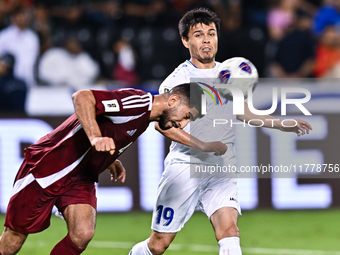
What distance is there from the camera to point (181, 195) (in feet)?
16.2

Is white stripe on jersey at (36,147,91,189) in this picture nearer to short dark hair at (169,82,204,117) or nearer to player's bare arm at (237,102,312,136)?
short dark hair at (169,82,204,117)

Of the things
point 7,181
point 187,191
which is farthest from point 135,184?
point 187,191

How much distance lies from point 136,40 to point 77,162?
5.95 metres

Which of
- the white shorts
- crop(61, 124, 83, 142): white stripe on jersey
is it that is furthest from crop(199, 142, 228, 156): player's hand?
crop(61, 124, 83, 142): white stripe on jersey

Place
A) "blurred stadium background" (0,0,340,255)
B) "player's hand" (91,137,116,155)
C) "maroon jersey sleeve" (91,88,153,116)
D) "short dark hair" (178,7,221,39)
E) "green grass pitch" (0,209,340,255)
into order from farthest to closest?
"blurred stadium background" (0,0,340,255) → "green grass pitch" (0,209,340,255) → "short dark hair" (178,7,221,39) → "maroon jersey sleeve" (91,88,153,116) → "player's hand" (91,137,116,155)

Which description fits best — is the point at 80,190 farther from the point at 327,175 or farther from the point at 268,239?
the point at 327,175

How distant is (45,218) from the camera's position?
184 inches

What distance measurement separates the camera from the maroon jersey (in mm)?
4285

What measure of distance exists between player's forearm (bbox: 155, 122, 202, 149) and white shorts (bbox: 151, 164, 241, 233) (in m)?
0.26

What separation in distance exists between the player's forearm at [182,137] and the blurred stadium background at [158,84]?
2.05 metres

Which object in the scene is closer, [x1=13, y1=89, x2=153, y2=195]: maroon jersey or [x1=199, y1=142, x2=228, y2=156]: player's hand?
[x1=13, y1=89, x2=153, y2=195]: maroon jersey

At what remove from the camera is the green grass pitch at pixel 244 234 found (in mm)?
6559

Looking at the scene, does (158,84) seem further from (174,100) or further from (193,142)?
(174,100)

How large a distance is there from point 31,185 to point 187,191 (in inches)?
49.7
